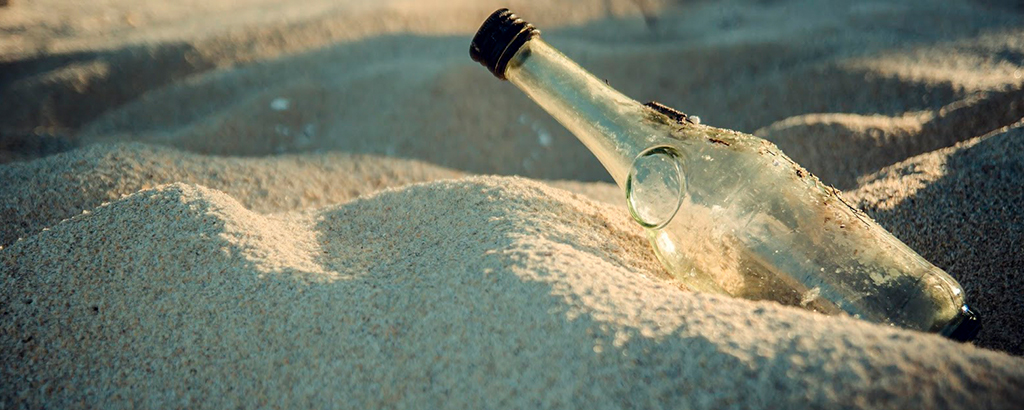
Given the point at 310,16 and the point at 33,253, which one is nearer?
the point at 33,253

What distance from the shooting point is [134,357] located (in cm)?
102

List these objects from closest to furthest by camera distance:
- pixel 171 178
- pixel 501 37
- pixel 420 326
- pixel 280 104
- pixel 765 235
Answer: pixel 420 326, pixel 765 235, pixel 501 37, pixel 171 178, pixel 280 104

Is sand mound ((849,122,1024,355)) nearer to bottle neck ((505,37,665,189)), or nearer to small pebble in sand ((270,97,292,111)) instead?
bottle neck ((505,37,665,189))

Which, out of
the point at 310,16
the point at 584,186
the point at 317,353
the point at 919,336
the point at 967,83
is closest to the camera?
the point at 919,336

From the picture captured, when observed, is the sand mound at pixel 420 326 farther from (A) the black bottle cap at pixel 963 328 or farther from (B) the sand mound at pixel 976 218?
(B) the sand mound at pixel 976 218

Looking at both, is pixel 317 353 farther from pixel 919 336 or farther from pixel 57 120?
pixel 57 120

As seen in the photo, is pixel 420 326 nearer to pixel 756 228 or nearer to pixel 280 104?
pixel 756 228

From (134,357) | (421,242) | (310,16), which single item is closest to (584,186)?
(421,242)

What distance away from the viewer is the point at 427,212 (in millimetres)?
1328

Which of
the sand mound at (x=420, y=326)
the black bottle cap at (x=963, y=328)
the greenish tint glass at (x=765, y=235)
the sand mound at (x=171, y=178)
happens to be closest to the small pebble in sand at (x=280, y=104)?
the sand mound at (x=171, y=178)

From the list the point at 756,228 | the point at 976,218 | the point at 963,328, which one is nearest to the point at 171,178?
the point at 756,228

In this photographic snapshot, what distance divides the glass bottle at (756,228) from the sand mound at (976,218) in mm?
246

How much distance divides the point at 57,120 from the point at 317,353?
1.95m

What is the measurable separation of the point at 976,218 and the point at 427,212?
111cm
